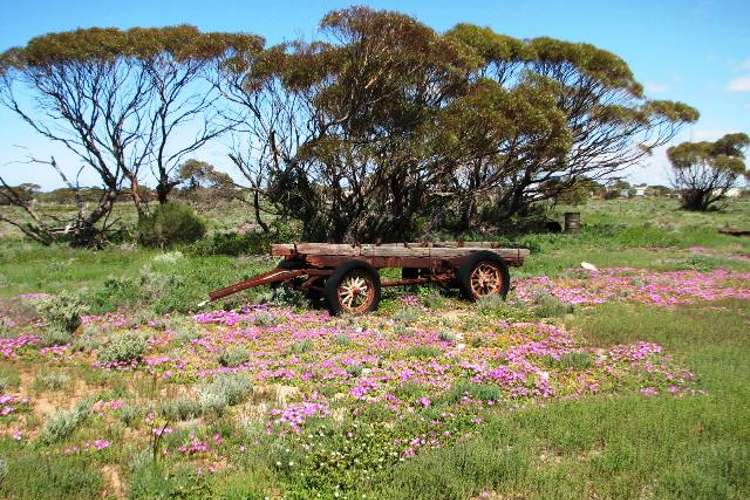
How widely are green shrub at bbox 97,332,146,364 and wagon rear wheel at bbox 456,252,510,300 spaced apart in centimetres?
666

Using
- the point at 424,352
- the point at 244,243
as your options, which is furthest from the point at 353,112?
the point at 424,352

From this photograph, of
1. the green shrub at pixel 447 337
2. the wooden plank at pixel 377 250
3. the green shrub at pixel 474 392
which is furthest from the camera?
the wooden plank at pixel 377 250

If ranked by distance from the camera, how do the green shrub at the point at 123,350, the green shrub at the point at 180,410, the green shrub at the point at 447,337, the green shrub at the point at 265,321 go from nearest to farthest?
the green shrub at the point at 180,410
the green shrub at the point at 123,350
the green shrub at the point at 447,337
the green shrub at the point at 265,321

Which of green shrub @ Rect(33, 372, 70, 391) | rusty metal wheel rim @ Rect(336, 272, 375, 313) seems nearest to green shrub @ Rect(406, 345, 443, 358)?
rusty metal wheel rim @ Rect(336, 272, 375, 313)

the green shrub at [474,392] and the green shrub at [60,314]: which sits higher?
the green shrub at [60,314]

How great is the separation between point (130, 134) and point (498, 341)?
782 inches

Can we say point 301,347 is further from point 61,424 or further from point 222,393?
point 61,424

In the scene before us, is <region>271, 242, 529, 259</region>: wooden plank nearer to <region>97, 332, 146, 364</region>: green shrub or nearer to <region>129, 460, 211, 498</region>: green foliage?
<region>97, 332, 146, 364</region>: green shrub

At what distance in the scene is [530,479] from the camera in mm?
4629

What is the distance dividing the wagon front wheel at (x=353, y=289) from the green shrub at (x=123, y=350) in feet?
11.8

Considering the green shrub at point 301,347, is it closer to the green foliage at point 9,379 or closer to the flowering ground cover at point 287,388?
the flowering ground cover at point 287,388

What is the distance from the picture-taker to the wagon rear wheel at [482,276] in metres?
12.1

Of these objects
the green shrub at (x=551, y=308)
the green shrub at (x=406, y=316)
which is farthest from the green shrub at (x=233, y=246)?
the green shrub at (x=551, y=308)

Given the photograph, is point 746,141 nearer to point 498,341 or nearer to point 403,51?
point 403,51
